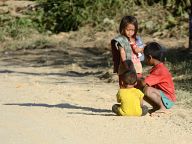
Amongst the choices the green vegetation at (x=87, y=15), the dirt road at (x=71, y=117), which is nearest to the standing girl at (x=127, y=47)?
the dirt road at (x=71, y=117)

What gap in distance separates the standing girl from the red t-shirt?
0.29 metres

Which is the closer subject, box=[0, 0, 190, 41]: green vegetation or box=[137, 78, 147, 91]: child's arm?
box=[137, 78, 147, 91]: child's arm

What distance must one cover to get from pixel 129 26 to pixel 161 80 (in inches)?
32.4

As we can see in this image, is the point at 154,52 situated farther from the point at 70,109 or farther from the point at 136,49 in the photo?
the point at 70,109

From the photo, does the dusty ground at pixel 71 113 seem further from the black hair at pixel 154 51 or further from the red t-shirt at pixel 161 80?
the black hair at pixel 154 51

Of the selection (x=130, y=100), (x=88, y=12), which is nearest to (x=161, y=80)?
(x=130, y=100)

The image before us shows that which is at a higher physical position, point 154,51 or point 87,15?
point 154,51

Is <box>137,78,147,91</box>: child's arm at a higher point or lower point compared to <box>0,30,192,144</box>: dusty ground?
higher

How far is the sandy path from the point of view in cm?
654

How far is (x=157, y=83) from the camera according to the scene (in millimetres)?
7793

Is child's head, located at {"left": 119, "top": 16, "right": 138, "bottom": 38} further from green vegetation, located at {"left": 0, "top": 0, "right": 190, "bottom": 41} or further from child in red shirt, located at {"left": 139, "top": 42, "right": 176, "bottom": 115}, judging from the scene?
green vegetation, located at {"left": 0, "top": 0, "right": 190, "bottom": 41}

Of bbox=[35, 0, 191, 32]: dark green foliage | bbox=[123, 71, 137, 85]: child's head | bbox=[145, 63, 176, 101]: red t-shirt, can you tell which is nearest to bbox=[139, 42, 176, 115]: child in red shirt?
bbox=[145, 63, 176, 101]: red t-shirt

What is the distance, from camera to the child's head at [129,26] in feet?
26.1

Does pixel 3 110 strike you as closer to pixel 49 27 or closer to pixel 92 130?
pixel 92 130
